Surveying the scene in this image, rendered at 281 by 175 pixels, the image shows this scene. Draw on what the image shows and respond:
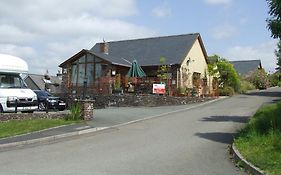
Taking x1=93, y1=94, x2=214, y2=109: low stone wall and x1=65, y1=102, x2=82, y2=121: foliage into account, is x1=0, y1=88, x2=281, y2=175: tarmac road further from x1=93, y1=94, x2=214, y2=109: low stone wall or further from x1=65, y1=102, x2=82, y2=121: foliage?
x1=93, y1=94, x2=214, y2=109: low stone wall

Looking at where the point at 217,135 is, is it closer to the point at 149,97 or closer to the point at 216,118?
the point at 216,118

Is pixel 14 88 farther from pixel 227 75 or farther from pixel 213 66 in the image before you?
pixel 227 75

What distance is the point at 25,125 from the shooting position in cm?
1573

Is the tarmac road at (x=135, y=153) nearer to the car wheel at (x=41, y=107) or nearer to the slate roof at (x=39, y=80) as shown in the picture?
the car wheel at (x=41, y=107)

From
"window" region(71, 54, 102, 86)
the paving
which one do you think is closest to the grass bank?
the paving

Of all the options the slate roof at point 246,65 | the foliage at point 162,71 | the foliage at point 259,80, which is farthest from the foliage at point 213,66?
the slate roof at point 246,65

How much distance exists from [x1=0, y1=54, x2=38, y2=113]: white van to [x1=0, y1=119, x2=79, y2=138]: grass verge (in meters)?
1.38

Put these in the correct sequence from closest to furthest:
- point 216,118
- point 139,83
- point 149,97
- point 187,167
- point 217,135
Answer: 1. point 187,167
2. point 217,135
3. point 216,118
4. point 149,97
5. point 139,83

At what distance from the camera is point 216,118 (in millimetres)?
20484

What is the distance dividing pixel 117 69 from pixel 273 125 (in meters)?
23.6

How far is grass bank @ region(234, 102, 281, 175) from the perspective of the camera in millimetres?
8539

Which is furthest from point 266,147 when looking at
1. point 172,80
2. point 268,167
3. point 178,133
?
point 172,80

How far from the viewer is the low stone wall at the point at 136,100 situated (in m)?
27.8

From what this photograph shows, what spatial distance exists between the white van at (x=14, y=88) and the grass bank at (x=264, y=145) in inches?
414
